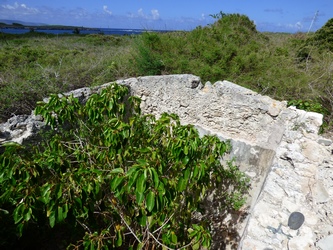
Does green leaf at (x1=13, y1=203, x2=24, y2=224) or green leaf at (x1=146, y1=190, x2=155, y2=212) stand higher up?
green leaf at (x1=146, y1=190, x2=155, y2=212)

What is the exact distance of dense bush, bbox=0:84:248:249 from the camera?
5.87 ft

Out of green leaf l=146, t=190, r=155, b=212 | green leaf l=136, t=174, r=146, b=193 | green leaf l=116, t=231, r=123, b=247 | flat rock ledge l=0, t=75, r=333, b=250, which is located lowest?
green leaf l=116, t=231, r=123, b=247

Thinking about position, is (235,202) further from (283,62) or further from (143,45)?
(283,62)

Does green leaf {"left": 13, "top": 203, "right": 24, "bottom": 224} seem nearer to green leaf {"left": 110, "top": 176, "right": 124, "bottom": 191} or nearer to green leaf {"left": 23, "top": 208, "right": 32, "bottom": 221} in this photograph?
green leaf {"left": 23, "top": 208, "right": 32, "bottom": 221}

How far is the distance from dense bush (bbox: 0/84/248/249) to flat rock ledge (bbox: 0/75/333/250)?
552mm

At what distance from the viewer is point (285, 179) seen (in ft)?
9.05

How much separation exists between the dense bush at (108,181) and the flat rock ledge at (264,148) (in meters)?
0.55

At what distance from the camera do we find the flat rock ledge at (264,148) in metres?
2.23

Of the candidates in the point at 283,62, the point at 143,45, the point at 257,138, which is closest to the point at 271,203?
the point at 257,138

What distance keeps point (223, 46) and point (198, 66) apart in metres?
1.26

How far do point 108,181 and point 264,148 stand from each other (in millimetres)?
2772

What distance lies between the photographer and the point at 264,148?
A: 4164 mm

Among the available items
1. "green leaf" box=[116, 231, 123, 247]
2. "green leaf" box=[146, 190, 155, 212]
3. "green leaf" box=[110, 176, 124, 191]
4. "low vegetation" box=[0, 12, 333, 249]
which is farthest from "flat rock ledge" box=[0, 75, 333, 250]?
"green leaf" box=[110, 176, 124, 191]

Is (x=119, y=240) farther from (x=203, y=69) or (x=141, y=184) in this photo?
(x=203, y=69)
